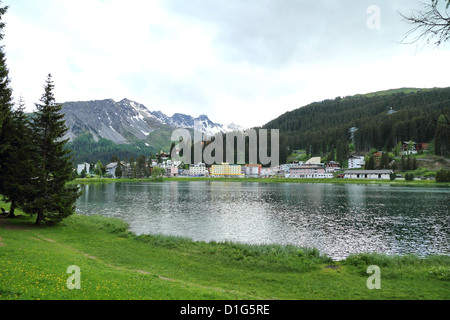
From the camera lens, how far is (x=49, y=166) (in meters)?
29.2

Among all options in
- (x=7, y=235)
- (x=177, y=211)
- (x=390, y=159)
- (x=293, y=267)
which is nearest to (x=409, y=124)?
(x=390, y=159)

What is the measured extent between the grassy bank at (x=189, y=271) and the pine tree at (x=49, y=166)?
2731 mm

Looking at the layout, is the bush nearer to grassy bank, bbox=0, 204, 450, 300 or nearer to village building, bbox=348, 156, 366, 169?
village building, bbox=348, 156, 366, 169

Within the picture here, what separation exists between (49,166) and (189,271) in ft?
72.3

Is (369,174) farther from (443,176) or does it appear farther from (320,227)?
(320,227)

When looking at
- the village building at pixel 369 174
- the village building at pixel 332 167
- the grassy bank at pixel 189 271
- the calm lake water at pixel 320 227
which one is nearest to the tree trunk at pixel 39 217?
the grassy bank at pixel 189 271

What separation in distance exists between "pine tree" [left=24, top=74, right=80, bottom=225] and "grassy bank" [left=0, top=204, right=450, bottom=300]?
2.73m

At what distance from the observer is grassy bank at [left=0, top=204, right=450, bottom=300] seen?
37.2ft

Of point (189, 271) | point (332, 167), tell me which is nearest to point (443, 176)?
point (332, 167)

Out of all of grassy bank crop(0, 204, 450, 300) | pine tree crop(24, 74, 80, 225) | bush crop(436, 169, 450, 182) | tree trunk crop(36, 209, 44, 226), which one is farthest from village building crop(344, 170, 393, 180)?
tree trunk crop(36, 209, 44, 226)

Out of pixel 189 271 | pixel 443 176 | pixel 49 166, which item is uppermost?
pixel 49 166

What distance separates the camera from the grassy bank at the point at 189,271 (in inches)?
446
